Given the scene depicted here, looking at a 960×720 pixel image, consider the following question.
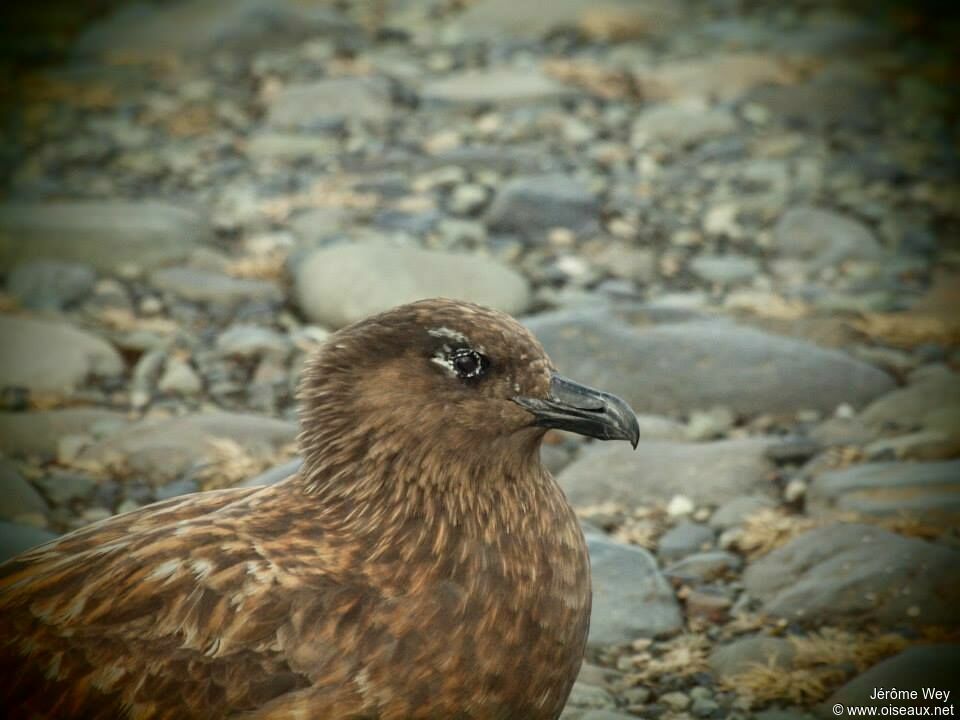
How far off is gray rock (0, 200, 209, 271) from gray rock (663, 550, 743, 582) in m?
4.15

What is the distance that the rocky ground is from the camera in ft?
16.1

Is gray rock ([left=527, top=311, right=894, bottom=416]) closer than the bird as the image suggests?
No

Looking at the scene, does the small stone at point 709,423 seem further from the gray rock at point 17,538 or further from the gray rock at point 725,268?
the gray rock at point 17,538

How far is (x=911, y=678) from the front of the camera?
13.7ft

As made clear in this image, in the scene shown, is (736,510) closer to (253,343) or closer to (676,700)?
(676,700)

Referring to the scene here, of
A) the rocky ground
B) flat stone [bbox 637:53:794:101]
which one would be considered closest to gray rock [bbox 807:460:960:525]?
the rocky ground

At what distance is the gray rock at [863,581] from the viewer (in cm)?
462

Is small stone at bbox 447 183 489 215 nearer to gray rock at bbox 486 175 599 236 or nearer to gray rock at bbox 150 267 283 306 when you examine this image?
gray rock at bbox 486 175 599 236

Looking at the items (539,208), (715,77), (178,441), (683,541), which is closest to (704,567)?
(683,541)

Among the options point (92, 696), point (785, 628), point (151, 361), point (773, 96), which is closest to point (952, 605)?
point (785, 628)

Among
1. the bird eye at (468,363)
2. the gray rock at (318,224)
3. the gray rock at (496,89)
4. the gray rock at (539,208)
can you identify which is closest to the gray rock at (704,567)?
the bird eye at (468,363)

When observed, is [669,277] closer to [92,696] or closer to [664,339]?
[664,339]

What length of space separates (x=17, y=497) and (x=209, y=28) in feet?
23.4
